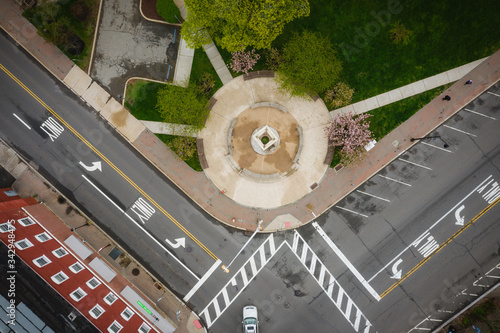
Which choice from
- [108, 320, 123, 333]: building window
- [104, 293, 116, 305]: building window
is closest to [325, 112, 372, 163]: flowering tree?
[104, 293, 116, 305]: building window

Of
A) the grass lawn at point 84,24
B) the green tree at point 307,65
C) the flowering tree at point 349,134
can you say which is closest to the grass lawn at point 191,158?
the grass lawn at point 84,24

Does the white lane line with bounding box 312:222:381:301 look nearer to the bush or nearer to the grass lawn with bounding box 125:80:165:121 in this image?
the grass lawn with bounding box 125:80:165:121

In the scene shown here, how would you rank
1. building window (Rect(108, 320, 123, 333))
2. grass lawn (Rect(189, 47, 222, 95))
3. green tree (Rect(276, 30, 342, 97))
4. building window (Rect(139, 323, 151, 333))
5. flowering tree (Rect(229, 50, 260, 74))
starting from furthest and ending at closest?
grass lawn (Rect(189, 47, 222, 95)) → flowering tree (Rect(229, 50, 260, 74)) → green tree (Rect(276, 30, 342, 97)) → building window (Rect(139, 323, 151, 333)) → building window (Rect(108, 320, 123, 333))

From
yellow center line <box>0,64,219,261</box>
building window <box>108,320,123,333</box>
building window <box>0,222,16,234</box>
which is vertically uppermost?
yellow center line <box>0,64,219,261</box>

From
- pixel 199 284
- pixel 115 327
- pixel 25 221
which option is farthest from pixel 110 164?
pixel 199 284

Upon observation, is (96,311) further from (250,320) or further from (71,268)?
(250,320)

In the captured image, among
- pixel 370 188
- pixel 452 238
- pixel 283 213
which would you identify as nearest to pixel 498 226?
pixel 452 238
